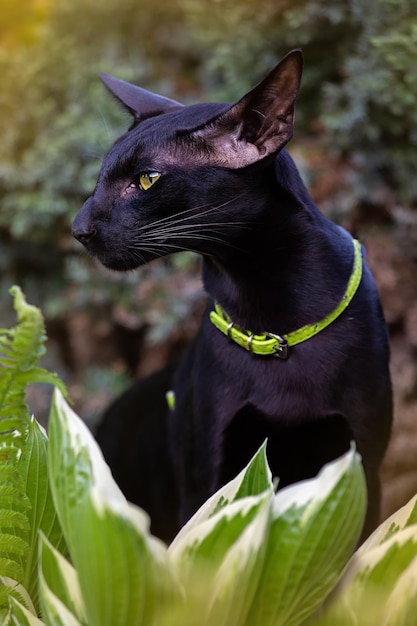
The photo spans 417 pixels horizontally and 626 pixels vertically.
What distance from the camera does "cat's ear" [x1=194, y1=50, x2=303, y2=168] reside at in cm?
91

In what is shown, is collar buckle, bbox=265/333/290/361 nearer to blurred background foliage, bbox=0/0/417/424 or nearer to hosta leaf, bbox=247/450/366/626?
hosta leaf, bbox=247/450/366/626

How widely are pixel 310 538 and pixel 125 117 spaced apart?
1478 mm

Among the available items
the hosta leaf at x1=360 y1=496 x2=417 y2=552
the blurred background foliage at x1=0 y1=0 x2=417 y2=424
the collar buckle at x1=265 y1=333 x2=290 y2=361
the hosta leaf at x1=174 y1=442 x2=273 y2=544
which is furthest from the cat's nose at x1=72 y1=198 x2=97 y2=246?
the blurred background foliage at x1=0 y1=0 x2=417 y2=424

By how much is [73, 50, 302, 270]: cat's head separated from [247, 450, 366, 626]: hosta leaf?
48cm

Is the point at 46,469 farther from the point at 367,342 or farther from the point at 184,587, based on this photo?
the point at 367,342

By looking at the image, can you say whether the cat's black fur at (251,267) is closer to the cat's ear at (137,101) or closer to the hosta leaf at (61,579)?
the cat's ear at (137,101)

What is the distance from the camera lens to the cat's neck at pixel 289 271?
1.08 metres

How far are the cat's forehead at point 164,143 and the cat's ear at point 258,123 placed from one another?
0.02 m

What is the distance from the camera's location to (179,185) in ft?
3.24

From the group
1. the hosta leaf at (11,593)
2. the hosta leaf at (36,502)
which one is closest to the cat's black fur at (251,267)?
the hosta leaf at (36,502)

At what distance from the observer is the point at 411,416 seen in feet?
6.39

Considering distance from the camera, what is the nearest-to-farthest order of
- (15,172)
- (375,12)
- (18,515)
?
1. (18,515)
2. (375,12)
3. (15,172)

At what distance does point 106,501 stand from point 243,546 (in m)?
0.11

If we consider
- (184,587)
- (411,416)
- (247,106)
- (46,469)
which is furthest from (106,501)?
(411,416)
